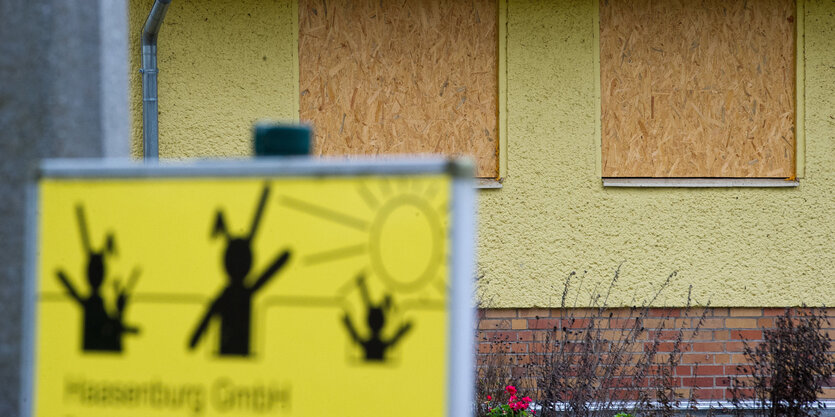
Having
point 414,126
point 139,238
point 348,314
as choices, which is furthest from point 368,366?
point 414,126

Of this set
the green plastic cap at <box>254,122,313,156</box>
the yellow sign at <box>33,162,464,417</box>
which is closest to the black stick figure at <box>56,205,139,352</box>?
the yellow sign at <box>33,162,464,417</box>

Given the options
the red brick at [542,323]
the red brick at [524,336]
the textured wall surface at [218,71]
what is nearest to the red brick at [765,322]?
the red brick at [542,323]

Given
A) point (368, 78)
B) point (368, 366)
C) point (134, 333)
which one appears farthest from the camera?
point (368, 78)

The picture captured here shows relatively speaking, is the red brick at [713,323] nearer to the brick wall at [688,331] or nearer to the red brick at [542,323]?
the brick wall at [688,331]

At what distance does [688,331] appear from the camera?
557cm

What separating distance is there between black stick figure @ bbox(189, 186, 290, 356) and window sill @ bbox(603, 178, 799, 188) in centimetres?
421

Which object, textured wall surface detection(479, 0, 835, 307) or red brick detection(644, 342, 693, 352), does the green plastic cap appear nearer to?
textured wall surface detection(479, 0, 835, 307)

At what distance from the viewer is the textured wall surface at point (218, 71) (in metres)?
5.41

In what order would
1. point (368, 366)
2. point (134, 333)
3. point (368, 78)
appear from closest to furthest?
point (368, 366) < point (134, 333) < point (368, 78)

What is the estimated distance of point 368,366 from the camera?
1.52 m

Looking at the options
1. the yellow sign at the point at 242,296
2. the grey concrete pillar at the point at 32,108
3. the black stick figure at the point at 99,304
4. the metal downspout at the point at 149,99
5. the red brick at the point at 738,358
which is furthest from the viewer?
the red brick at the point at 738,358

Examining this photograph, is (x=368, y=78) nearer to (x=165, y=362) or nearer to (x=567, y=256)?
(x=567, y=256)

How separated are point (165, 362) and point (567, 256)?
419 centimetres

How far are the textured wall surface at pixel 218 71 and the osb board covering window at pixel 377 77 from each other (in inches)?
6.7
